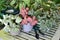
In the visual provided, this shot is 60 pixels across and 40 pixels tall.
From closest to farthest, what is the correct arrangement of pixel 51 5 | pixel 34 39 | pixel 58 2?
pixel 34 39 → pixel 51 5 → pixel 58 2

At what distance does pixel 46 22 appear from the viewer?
1.35m

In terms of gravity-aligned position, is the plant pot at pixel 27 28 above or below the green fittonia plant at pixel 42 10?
below

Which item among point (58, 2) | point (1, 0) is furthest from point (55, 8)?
point (1, 0)

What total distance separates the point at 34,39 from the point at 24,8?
30cm

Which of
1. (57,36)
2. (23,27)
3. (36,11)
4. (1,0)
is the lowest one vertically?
(57,36)

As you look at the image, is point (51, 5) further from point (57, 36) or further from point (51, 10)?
point (57, 36)

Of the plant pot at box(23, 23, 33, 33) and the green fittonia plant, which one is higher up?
the green fittonia plant

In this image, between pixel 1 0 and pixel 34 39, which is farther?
pixel 1 0

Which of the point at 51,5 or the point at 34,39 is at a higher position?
the point at 51,5

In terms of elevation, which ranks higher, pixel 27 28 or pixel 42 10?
pixel 42 10

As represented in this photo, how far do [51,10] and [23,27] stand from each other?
0.32 meters

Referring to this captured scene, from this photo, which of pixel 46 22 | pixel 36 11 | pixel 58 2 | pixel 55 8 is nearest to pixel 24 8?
pixel 36 11

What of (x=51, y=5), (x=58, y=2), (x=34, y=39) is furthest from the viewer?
(x=58, y=2)

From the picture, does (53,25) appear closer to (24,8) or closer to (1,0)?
(24,8)
